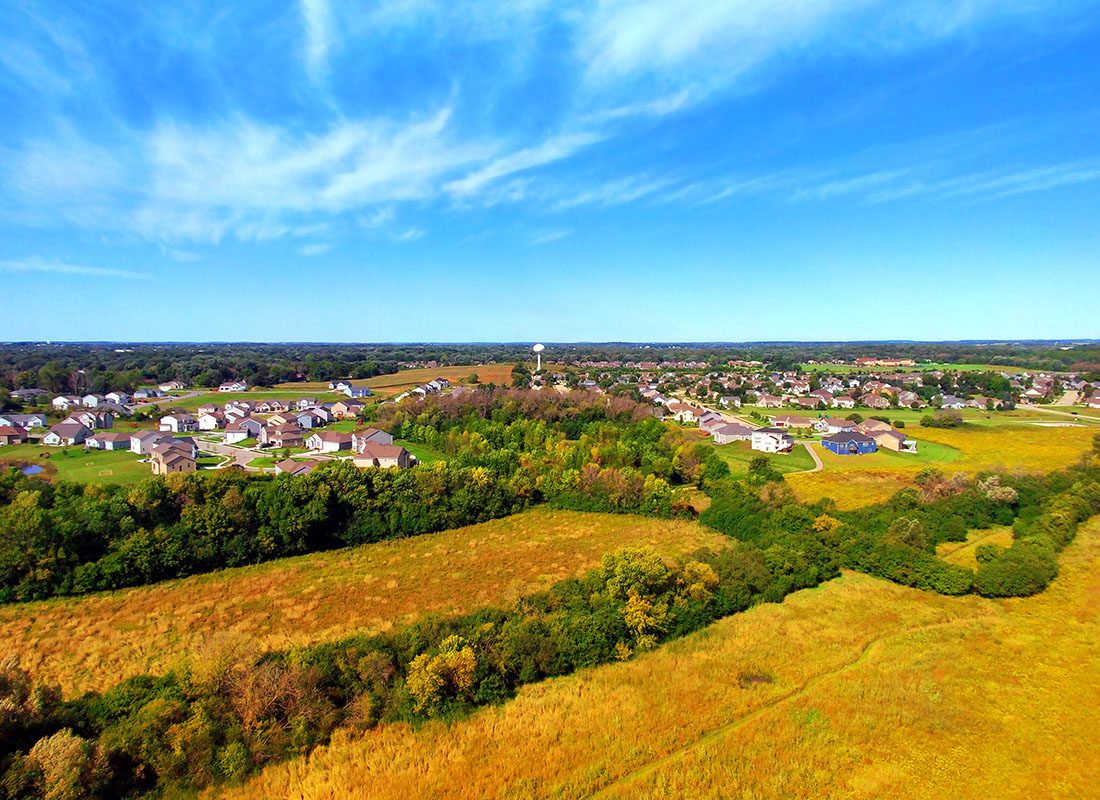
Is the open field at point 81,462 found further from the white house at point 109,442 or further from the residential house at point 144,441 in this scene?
the white house at point 109,442

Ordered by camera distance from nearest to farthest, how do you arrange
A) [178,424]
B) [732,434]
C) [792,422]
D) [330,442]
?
[330,442] → [732,434] → [178,424] → [792,422]

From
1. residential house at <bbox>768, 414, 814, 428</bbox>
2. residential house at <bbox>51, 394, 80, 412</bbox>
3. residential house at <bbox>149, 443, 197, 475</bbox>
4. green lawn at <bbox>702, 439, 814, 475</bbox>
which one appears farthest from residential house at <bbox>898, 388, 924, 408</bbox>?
residential house at <bbox>51, 394, 80, 412</bbox>

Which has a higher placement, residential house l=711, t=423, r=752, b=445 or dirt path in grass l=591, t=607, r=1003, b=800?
residential house l=711, t=423, r=752, b=445

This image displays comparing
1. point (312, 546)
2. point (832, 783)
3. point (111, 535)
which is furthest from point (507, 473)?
point (832, 783)

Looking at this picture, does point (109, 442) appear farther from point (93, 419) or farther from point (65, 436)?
point (93, 419)

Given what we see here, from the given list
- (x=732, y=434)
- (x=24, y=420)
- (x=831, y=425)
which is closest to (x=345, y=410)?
(x=24, y=420)

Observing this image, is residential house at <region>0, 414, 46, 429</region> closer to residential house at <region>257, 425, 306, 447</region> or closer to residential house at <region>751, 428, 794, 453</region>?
residential house at <region>257, 425, 306, 447</region>

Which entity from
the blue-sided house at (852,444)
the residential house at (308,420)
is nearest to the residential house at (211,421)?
the residential house at (308,420)
